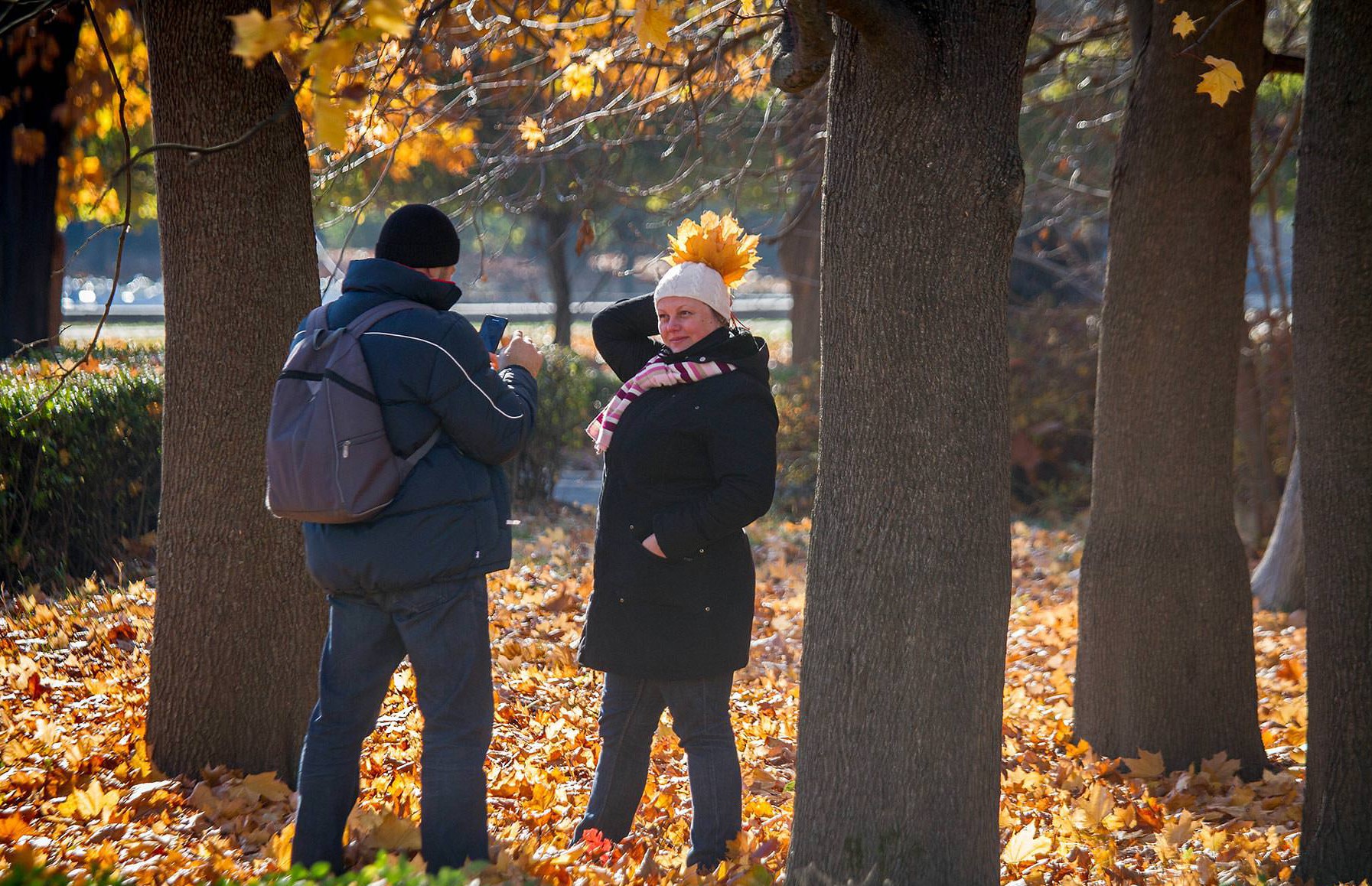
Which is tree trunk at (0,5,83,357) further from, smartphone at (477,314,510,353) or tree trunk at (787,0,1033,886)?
tree trunk at (787,0,1033,886)

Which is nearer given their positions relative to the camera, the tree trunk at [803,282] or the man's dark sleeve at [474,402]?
the man's dark sleeve at [474,402]

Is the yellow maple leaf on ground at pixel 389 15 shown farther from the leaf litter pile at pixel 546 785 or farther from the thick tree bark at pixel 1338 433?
the thick tree bark at pixel 1338 433

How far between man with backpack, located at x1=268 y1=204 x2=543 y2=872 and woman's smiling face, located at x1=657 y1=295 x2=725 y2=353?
560 millimetres

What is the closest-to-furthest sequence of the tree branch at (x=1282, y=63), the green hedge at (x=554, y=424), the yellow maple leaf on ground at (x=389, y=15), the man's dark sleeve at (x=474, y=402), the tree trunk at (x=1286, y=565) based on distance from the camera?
the yellow maple leaf on ground at (x=389, y=15) → the man's dark sleeve at (x=474, y=402) → the tree branch at (x=1282, y=63) → the tree trunk at (x=1286, y=565) → the green hedge at (x=554, y=424)

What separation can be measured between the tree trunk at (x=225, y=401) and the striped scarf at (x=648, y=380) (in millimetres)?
1141

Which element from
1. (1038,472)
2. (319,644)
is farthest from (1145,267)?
(1038,472)

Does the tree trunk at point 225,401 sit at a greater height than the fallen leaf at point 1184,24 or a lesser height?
lesser

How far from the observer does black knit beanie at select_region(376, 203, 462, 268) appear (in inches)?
132

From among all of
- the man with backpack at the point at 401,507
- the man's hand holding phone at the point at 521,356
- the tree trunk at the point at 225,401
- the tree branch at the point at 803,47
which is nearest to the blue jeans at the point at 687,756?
the man with backpack at the point at 401,507

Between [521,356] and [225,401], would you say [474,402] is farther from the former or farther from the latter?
[225,401]

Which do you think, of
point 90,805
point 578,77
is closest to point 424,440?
point 90,805

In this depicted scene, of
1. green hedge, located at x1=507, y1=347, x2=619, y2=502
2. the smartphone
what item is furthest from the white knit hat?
green hedge, located at x1=507, y1=347, x2=619, y2=502

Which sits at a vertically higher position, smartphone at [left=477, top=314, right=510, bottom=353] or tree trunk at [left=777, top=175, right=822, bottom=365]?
tree trunk at [left=777, top=175, right=822, bottom=365]

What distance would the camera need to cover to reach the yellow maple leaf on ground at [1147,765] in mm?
4961
